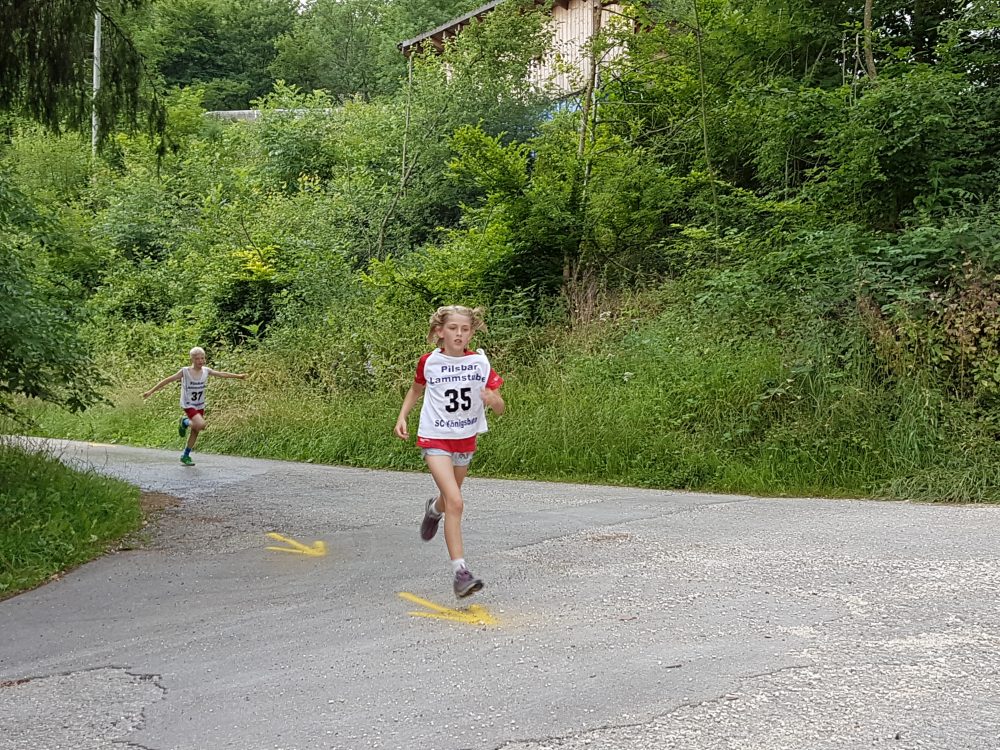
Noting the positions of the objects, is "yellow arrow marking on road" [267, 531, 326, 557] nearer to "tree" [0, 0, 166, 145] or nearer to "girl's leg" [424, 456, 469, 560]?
"girl's leg" [424, 456, 469, 560]

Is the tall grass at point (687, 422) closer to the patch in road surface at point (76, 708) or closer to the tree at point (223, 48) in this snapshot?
the patch in road surface at point (76, 708)

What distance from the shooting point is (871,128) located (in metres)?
12.8


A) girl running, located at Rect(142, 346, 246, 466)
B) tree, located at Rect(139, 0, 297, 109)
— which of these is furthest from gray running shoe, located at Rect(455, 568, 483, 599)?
tree, located at Rect(139, 0, 297, 109)

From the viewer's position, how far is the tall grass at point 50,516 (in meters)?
7.15

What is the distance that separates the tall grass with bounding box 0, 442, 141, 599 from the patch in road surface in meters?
2.15

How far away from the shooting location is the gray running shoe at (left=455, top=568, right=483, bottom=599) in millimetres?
5859

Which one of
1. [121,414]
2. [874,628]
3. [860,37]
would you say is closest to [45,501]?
[874,628]

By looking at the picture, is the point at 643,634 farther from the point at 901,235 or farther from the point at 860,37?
the point at 860,37

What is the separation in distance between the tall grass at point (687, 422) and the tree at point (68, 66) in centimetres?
596

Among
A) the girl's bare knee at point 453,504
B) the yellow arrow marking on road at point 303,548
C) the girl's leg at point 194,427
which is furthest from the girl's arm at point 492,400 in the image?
the girl's leg at point 194,427

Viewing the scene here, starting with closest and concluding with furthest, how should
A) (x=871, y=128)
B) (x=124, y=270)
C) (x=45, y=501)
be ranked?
(x=45, y=501) < (x=871, y=128) < (x=124, y=270)

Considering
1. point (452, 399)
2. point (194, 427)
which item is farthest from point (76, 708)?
point (194, 427)

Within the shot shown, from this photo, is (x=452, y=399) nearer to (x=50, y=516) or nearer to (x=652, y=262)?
A: (x=50, y=516)

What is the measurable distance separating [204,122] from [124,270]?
1336cm
